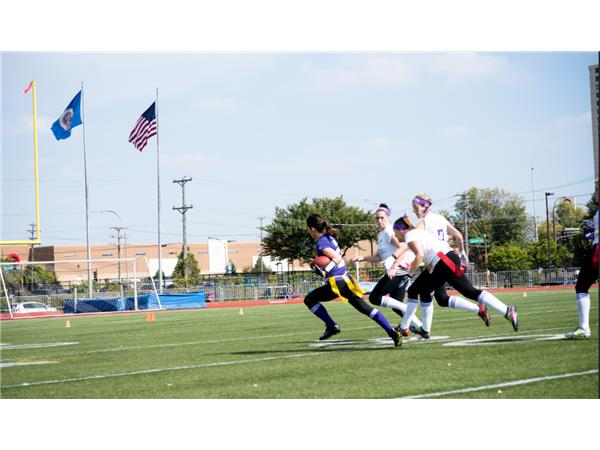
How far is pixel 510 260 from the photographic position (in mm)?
63062

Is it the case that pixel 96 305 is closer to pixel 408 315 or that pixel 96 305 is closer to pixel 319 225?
pixel 319 225

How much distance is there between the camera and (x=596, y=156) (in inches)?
289

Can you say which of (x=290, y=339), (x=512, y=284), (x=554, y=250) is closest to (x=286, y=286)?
(x=512, y=284)

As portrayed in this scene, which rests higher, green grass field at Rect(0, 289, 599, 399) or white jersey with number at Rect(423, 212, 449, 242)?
white jersey with number at Rect(423, 212, 449, 242)

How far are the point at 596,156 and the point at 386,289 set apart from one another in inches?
197

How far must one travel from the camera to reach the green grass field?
686 cm

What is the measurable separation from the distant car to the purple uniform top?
1180 inches

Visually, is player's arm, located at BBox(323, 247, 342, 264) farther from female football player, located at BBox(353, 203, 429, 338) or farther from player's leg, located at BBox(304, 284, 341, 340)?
female football player, located at BBox(353, 203, 429, 338)

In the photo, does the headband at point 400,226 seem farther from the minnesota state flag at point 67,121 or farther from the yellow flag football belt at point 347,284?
the minnesota state flag at point 67,121

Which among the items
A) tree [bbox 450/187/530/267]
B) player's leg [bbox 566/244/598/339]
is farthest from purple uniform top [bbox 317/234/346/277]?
tree [bbox 450/187/530/267]

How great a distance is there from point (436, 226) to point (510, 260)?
54087mm

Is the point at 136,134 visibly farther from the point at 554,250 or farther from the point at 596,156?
the point at 554,250

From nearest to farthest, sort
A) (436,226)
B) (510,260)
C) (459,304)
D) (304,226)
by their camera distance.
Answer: (459,304), (436,226), (510,260), (304,226)

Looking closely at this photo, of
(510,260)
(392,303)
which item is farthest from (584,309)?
(510,260)
